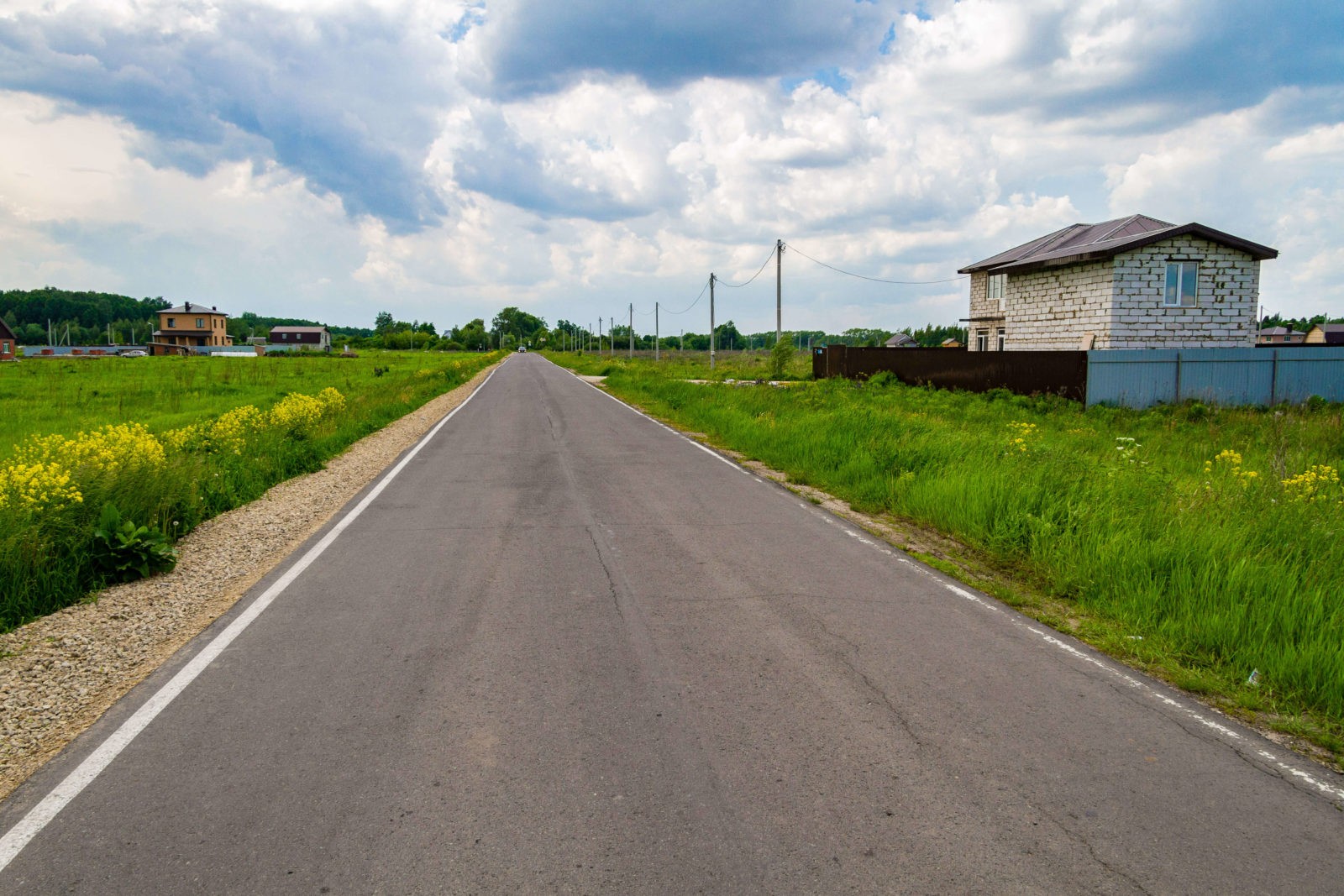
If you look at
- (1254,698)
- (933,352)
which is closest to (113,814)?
(1254,698)

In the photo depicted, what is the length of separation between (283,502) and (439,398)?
78.0ft

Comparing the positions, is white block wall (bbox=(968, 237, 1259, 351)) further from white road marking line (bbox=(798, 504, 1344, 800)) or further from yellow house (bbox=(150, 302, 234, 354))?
yellow house (bbox=(150, 302, 234, 354))

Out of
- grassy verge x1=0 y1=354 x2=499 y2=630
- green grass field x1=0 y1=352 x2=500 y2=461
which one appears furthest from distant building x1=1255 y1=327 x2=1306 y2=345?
grassy verge x1=0 y1=354 x2=499 y2=630

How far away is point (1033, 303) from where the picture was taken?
31109 mm

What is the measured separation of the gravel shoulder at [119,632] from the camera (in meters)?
4.50

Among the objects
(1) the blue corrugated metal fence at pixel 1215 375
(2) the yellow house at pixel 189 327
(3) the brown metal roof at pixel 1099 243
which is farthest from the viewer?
(2) the yellow house at pixel 189 327

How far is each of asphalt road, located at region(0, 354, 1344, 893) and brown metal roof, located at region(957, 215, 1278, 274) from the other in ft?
78.4

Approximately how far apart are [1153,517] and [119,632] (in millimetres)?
8931

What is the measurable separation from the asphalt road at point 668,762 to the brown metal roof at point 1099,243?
23.9 m

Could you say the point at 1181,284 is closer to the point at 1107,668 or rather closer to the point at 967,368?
the point at 967,368

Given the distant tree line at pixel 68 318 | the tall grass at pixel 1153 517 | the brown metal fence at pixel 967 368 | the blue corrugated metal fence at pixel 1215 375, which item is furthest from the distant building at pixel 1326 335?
the distant tree line at pixel 68 318

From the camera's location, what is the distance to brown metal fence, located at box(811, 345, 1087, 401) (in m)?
23.6

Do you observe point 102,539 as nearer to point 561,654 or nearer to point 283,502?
point 283,502

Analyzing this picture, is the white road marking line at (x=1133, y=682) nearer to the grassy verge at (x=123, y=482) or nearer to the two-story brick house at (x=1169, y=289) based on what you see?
the grassy verge at (x=123, y=482)
